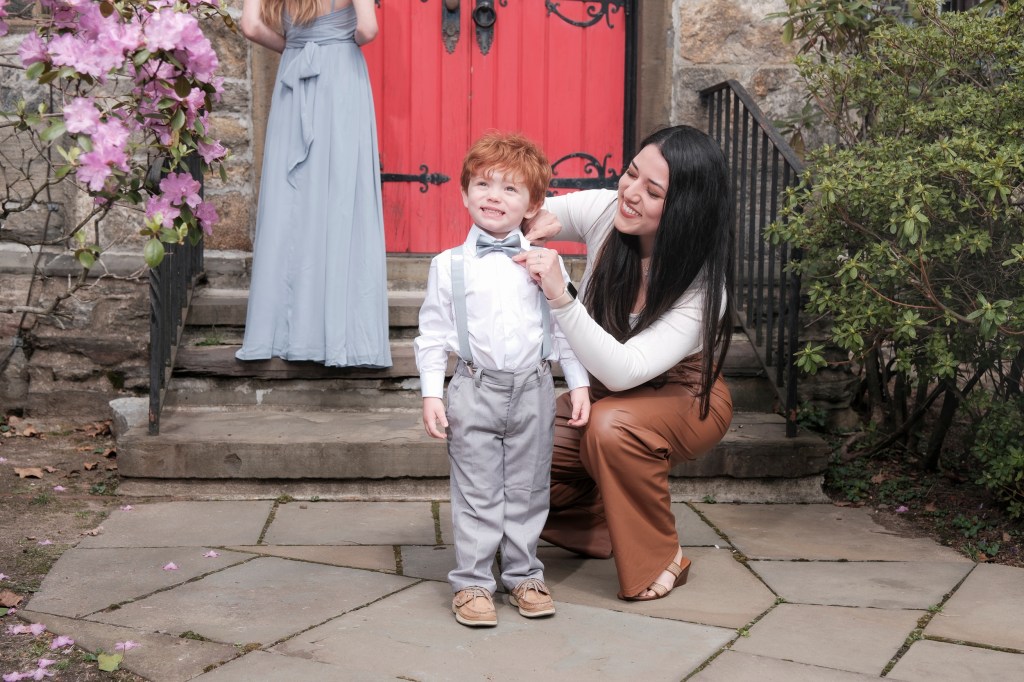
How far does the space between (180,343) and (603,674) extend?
262 cm

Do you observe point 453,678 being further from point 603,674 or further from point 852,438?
point 852,438

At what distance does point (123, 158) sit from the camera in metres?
2.18

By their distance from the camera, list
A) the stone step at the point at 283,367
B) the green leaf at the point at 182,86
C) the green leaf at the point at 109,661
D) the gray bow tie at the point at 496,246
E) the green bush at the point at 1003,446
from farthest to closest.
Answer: the stone step at the point at 283,367, the green bush at the point at 1003,446, the gray bow tie at the point at 496,246, the green leaf at the point at 109,661, the green leaf at the point at 182,86

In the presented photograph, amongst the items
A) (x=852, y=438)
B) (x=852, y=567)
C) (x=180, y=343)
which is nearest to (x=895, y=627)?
(x=852, y=567)

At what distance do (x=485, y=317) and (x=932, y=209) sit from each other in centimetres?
147

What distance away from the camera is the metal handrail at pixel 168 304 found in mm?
3834

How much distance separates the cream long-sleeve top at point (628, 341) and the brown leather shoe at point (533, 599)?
0.54 metres

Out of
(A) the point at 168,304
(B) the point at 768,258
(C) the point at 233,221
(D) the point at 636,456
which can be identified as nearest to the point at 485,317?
(D) the point at 636,456

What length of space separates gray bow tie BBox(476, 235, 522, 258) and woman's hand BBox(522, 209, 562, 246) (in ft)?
0.72

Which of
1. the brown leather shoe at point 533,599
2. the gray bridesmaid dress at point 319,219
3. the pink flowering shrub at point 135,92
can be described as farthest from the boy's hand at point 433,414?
the gray bridesmaid dress at point 319,219

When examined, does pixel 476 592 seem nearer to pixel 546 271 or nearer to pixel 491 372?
pixel 491 372

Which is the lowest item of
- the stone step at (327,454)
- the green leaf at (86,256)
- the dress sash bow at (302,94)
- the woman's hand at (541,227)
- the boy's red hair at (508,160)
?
the stone step at (327,454)

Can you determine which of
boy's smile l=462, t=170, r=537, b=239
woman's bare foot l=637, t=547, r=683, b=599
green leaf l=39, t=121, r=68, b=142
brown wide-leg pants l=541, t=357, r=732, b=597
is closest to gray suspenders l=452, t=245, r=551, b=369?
boy's smile l=462, t=170, r=537, b=239

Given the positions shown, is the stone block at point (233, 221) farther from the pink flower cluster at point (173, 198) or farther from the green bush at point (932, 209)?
the pink flower cluster at point (173, 198)
